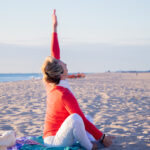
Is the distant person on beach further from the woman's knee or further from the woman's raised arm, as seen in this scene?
the woman's raised arm

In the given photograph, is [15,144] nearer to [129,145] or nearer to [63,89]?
[63,89]

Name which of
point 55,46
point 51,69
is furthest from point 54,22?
point 51,69

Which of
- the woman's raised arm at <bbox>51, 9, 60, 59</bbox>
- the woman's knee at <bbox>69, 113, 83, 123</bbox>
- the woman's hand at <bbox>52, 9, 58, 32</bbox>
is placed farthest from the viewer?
the woman's hand at <bbox>52, 9, 58, 32</bbox>

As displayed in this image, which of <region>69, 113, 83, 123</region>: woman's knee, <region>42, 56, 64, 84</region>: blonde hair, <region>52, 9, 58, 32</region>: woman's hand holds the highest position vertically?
<region>52, 9, 58, 32</region>: woman's hand

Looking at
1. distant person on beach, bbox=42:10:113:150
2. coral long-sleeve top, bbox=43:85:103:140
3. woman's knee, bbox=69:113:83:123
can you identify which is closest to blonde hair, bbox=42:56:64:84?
distant person on beach, bbox=42:10:113:150

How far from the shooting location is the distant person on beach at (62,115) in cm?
288

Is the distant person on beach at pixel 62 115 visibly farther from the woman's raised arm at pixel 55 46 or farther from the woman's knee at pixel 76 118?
the woman's raised arm at pixel 55 46

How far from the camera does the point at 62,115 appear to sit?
304cm

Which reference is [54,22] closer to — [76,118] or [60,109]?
[60,109]

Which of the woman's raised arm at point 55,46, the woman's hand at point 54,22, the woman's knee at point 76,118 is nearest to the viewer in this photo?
the woman's knee at point 76,118

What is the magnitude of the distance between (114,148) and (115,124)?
1472 millimetres

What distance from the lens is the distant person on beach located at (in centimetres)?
288

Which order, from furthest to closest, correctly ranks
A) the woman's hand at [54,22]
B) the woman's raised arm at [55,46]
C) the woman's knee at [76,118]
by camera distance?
1. the woman's hand at [54,22]
2. the woman's raised arm at [55,46]
3. the woman's knee at [76,118]

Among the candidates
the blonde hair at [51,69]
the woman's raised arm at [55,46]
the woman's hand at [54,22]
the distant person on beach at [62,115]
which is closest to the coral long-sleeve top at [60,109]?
the distant person on beach at [62,115]
